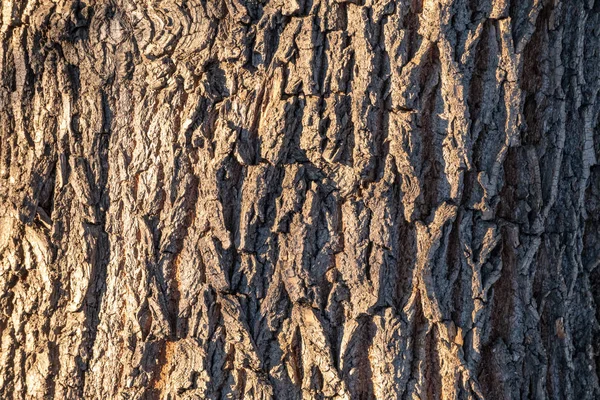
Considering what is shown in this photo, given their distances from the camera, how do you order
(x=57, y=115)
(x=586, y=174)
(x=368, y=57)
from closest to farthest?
(x=368, y=57) → (x=57, y=115) → (x=586, y=174)

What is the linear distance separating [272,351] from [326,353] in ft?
0.49

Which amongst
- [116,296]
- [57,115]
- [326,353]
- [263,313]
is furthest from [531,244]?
[57,115]

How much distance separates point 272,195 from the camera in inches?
70.0

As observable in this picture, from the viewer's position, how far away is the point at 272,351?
179 cm

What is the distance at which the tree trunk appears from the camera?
1767 millimetres

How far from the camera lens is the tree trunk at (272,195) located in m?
1.77

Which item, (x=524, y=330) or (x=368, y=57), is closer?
(x=368, y=57)

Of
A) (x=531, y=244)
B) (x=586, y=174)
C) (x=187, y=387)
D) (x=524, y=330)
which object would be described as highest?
(x=586, y=174)

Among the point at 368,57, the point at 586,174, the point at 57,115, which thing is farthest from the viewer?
the point at 586,174

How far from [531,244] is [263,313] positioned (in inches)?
31.7

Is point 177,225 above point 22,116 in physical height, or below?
below

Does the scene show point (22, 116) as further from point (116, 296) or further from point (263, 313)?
point (263, 313)

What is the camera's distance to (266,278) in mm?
1788

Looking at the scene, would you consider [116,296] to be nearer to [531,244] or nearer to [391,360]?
[391,360]
